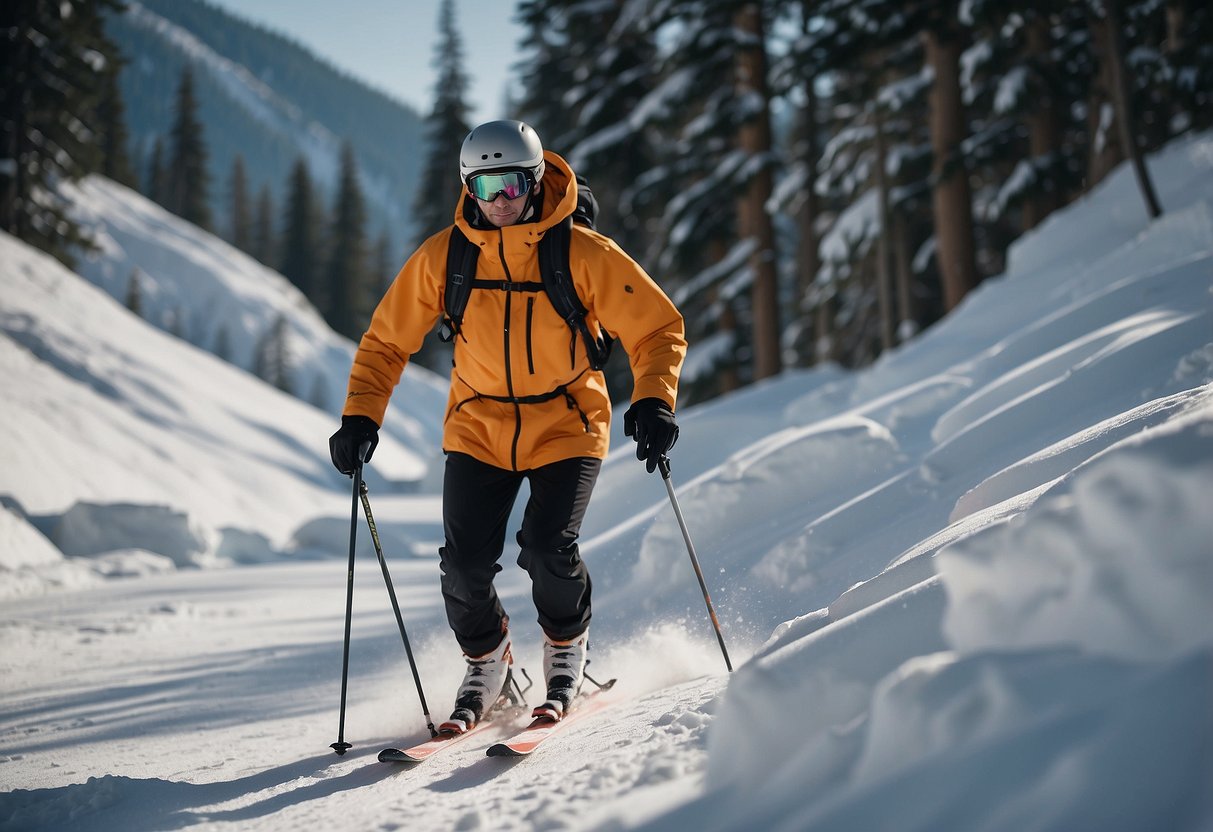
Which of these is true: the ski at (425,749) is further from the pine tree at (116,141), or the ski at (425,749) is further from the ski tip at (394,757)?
the pine tree at (116,141)

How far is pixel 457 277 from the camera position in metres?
3.68

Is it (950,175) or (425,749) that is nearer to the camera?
(425,749)

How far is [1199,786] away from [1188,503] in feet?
1.79

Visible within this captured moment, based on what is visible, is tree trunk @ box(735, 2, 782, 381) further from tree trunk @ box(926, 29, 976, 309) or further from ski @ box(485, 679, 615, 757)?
ski @ box(485, 679, 615, 757)

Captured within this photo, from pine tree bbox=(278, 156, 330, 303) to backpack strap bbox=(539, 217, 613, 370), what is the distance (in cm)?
5384

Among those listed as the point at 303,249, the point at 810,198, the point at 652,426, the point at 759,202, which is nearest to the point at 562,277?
the point at 652,426

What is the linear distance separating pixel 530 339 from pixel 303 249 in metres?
55.6

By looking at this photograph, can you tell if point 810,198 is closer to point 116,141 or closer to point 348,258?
point 348,258

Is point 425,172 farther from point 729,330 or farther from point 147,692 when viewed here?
point 147,692

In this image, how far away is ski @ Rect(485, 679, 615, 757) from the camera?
3.06m

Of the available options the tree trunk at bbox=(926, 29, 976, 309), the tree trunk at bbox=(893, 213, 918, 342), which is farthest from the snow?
the tree trunk at bbox=(893, 213, 918, 342)

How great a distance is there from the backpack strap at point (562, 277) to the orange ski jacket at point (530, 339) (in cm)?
3

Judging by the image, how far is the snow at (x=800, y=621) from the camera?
1.74 metres

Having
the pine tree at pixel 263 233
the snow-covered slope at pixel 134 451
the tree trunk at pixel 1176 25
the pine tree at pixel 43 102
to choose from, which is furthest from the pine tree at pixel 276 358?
the tree trunk at pixel 1176 25
